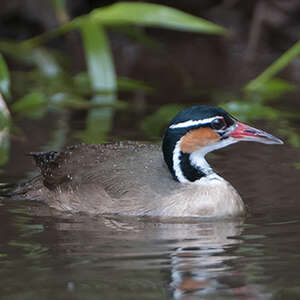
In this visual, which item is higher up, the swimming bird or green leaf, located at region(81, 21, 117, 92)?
green leaf, located at region(81, 21, 117, 92)

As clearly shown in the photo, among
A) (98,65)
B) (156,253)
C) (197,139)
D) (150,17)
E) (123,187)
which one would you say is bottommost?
(156,253)

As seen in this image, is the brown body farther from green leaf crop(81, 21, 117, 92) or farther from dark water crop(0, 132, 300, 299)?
green leaf crop(81, 21, 117, 92)

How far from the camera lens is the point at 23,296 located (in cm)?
548

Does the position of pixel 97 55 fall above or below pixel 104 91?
above

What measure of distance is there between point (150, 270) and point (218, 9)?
11.4m

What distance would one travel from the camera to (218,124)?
304 inches

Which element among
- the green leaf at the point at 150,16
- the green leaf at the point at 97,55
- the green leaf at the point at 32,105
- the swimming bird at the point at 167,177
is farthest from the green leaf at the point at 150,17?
the swimming bird at the point at 167,177

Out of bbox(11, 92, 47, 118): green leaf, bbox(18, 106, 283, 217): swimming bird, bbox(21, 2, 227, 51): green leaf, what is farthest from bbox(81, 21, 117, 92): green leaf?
bbox(18, 106, 283, 217): swimming bird

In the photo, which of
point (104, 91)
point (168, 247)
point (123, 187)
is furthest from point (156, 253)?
point (104, 91)

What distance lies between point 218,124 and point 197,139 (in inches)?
9.3

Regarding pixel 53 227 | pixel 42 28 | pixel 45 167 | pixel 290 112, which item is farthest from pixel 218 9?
pixel 53 227

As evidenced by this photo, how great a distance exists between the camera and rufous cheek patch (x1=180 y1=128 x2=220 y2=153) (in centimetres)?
767

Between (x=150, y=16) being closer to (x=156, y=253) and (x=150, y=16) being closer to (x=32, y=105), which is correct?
(x=32, y=105)

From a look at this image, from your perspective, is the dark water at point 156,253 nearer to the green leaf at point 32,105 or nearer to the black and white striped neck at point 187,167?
the black and white striped neck at point 187,167
